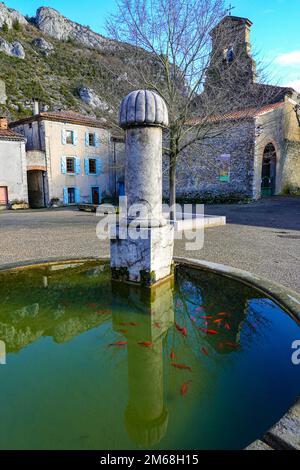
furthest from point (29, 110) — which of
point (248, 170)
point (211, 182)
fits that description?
point (248, 170)

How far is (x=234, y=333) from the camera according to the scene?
9.51 ft

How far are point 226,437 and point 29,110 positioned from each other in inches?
1583

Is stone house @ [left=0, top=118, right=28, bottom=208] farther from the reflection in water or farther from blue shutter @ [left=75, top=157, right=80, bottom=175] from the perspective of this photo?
the reflection in water

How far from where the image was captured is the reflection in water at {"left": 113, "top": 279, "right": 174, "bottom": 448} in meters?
1.84

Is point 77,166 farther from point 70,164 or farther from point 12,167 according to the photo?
point 12,167

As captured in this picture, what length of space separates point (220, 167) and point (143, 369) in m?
18.0

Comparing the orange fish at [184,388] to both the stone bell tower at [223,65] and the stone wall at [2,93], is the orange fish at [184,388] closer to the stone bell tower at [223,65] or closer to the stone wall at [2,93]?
the stone bell tower at [223,65]

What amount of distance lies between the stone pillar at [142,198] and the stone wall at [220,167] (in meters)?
15.0

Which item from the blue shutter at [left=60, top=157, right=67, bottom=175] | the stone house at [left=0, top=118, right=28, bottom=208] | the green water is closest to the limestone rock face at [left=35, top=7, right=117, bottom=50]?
the blue shutter at [left=60, top=157, right=67, bottom=175]

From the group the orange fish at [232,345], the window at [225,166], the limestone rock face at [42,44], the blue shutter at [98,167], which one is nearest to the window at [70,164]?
the blue shutter at [98,167]

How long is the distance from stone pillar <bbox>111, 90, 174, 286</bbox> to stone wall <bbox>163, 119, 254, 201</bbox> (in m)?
15.0

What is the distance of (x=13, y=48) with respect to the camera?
44.7 metres

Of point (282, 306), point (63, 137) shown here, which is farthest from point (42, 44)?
point (282, 306)
